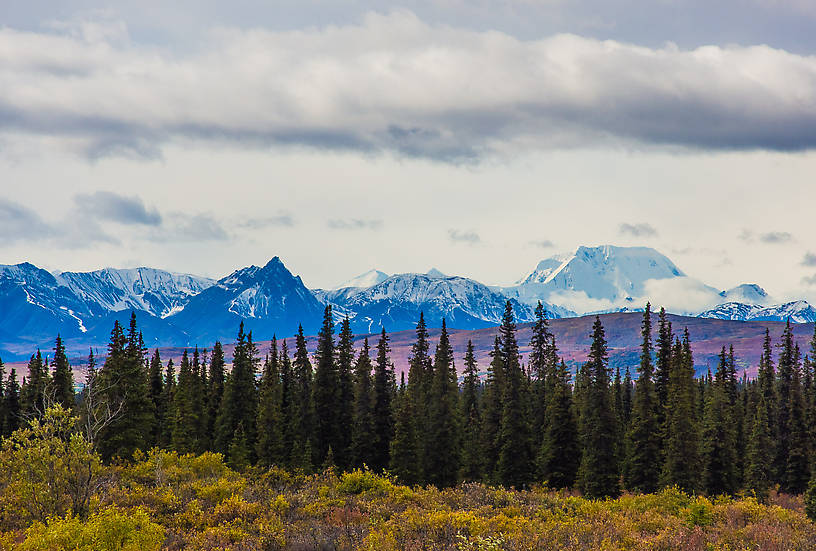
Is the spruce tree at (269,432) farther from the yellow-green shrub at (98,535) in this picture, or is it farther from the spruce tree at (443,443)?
the yellow-green shrub at (98,535)

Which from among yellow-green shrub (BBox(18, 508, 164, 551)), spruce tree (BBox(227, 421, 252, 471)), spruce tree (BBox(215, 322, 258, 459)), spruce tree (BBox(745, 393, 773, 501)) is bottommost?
spruce tree (BBox(745, 393, 773, 501))

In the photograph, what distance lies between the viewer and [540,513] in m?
22.9

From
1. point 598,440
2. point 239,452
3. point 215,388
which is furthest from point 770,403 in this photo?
point 215,388

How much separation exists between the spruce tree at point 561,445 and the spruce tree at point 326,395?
64.7 ft

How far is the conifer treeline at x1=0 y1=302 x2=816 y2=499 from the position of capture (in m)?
51.0

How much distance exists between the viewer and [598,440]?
165 feet

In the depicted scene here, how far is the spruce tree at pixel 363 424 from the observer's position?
193 ft

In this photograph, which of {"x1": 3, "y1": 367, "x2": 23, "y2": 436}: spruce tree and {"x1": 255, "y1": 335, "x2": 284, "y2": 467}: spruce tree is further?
{"x1": 3, "y1": 367, "x2": 23, "y2": 436}: spruce tree

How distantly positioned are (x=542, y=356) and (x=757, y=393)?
38404 mm

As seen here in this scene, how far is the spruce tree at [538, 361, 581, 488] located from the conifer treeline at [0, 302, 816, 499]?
114mm

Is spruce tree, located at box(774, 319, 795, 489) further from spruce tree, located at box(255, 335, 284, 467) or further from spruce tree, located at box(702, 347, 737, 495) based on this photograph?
spruce tree, located at box(255, 335, 284, 467)

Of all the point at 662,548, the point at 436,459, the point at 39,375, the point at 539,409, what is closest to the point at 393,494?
the point at 662,548

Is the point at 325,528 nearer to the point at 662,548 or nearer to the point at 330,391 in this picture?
the point at 662,548

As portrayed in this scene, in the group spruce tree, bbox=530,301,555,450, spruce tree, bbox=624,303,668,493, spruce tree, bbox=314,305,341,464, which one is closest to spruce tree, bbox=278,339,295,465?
spruce tree, bbox=314,305,341,464
